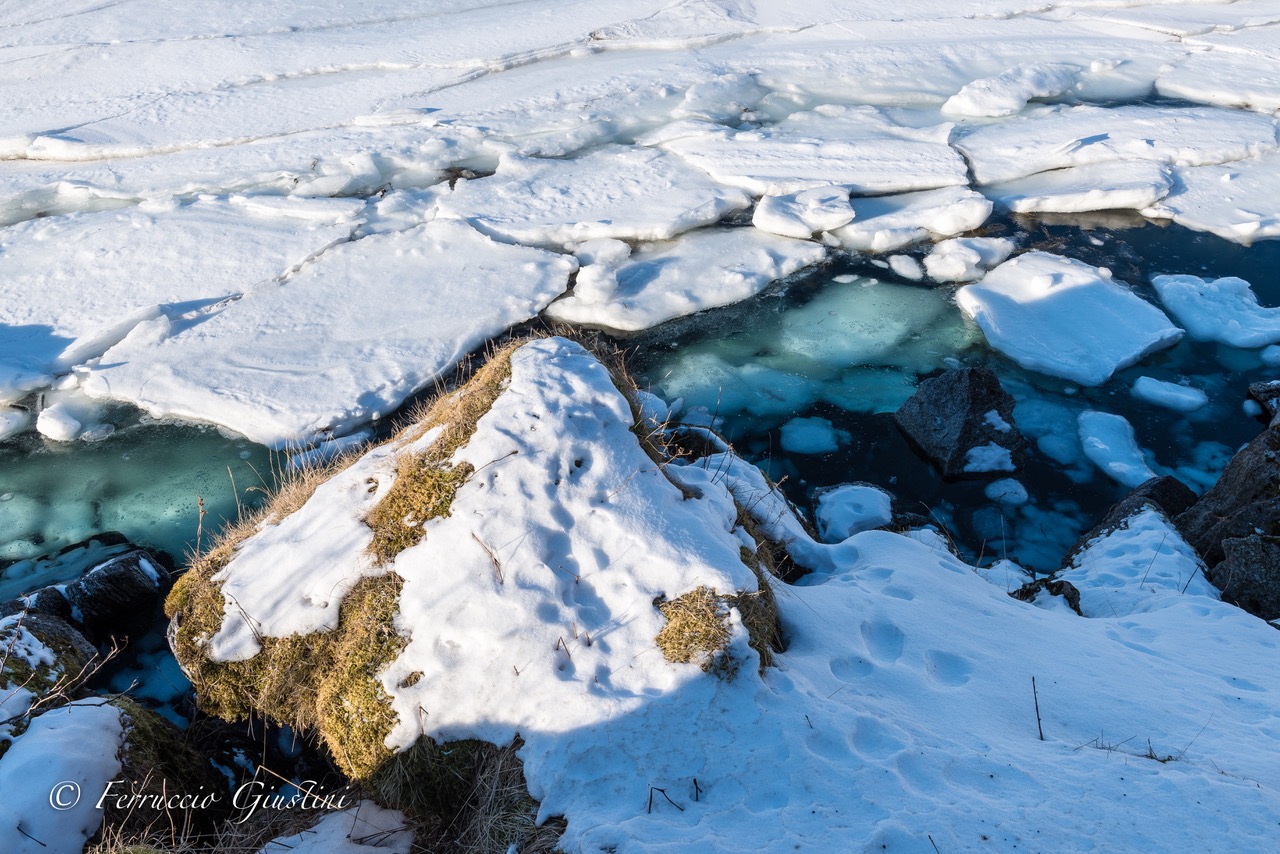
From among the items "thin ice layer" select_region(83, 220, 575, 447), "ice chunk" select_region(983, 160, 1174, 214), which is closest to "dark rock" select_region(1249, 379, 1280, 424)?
"ice chunk" select_region(983, 160, 1174, 214)

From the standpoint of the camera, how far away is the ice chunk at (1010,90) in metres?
9.91

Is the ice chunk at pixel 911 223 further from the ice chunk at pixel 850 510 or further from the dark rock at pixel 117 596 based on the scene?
the dark rock at pixel 117 596

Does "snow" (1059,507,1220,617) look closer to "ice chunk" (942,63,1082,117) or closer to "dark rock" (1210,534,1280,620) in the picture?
"dark rock" (1210,534,1280,620)

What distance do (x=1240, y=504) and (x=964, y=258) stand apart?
3.35m

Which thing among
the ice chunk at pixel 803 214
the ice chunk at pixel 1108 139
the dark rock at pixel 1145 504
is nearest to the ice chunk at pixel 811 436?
the dark rock at pixel 1145 504

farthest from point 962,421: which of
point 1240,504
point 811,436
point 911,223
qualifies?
point 911,223

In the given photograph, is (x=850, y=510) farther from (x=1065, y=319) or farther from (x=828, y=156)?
(x=828, y=156)

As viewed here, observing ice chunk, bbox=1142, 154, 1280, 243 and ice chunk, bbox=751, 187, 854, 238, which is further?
ice chunk, bbox=1142, 154, 1280, 243

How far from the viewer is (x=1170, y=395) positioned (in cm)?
656

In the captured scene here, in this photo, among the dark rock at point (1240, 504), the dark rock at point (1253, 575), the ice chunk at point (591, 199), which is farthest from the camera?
the ice chunk at point (591, 199)

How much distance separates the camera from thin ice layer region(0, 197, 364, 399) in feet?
22.0

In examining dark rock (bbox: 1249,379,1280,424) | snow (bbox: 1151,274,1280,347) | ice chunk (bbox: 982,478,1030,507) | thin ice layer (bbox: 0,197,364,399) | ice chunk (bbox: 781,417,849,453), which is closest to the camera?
ice chunk (bbox: 982,478,1030,507)

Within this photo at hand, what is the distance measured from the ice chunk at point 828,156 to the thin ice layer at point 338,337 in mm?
2362

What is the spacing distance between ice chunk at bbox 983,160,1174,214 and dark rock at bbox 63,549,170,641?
7.96 metres
